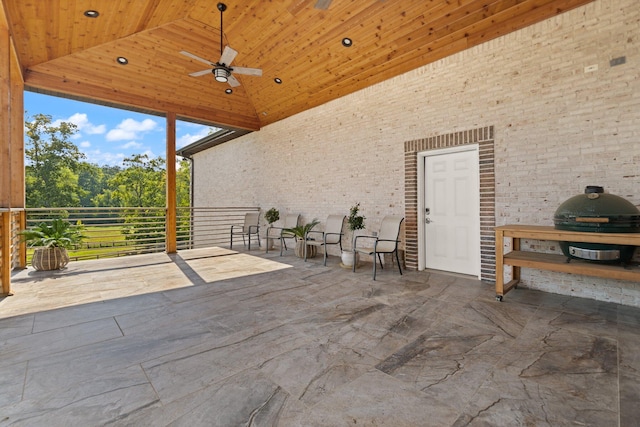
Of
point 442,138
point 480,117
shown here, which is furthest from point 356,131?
point 480,117

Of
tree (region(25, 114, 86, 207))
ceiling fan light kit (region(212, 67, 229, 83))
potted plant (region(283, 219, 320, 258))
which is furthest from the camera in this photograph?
tree (region(25, 114, 86, 207))

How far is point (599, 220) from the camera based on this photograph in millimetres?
2729

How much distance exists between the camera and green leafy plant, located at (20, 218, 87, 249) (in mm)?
4613

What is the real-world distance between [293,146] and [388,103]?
109 inches

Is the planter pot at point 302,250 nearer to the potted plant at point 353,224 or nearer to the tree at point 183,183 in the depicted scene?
the potted plant at point 353,224

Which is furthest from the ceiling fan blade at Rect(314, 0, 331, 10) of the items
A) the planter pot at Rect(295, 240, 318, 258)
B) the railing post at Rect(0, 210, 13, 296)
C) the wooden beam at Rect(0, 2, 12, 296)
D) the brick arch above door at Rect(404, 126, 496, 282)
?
the planter pot at Rect(295, 240, 318, 258)

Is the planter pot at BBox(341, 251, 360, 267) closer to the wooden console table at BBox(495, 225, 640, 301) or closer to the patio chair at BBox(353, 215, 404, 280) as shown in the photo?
the patio chair at BBox(353, 215, 404, 280)

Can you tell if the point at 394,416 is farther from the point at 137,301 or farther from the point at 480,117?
the point at 480,117

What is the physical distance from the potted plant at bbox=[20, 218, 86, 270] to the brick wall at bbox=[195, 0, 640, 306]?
4.87 meters

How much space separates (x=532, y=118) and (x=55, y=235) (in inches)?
283

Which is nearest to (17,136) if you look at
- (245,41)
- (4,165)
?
(4,165)

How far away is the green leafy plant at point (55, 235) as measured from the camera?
15.1 ft

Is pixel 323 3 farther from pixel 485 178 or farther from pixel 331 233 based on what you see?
pixel 331 233

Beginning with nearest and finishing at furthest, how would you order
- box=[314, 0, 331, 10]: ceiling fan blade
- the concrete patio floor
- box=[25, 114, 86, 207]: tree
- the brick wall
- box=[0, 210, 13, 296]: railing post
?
1. the concrete patio floor
2. box=[314, 0, 331, 10]: ceiling fan blade
3. the brick wall
4. box=[0, 210, 13, 296]: railing post
5. box=[25, 114, 86, 207]: tree
